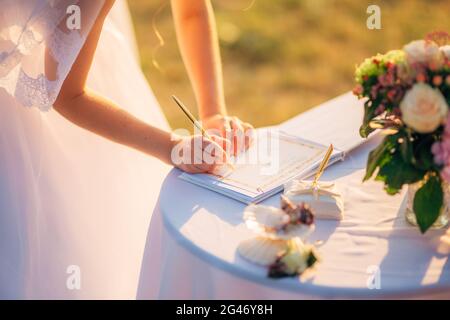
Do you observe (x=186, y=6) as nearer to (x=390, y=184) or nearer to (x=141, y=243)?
(x=141, y=243)

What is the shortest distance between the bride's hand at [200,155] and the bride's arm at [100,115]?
0.04 meters

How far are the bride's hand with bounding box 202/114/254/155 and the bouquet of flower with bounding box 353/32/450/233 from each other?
0.49 metres

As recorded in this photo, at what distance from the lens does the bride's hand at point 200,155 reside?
1.77 metres

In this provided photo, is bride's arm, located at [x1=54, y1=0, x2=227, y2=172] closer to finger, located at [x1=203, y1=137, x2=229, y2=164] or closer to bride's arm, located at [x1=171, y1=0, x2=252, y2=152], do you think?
finger, located at [x1=203, y1=137, x2=229, y2=164]

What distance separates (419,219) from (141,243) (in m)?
1.10

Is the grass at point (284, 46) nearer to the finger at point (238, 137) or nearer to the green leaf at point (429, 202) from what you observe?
the finger at point (238, 137)

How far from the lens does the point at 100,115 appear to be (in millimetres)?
1855

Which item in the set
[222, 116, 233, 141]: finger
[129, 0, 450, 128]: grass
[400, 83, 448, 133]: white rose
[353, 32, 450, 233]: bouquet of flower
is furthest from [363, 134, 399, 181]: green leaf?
[129, 0, 450, 128]: grass

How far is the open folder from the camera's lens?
5.63 ft

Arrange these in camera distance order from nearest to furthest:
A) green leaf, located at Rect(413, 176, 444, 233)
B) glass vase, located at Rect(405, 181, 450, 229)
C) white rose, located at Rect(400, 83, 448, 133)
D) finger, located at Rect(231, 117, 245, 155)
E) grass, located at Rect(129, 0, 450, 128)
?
white rose, located at Rect(400, 83, 448, 133) → green leaf, located at Rect(413, 176, 444, 233) → glass vase, located at Rect(405, 181, 450, 229) → finger, located at Rect(231, 117, 245, 155) → grass, located at Rect(129, 0, 450, 128)

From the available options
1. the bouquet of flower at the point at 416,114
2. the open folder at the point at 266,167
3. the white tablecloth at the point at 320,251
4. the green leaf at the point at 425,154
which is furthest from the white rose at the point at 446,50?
the open folder at the point at 266,167

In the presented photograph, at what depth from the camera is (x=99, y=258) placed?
221 centimetres

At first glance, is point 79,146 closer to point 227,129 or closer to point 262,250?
point 227,129

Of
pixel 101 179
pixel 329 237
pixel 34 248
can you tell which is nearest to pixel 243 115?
pixel 101 179
